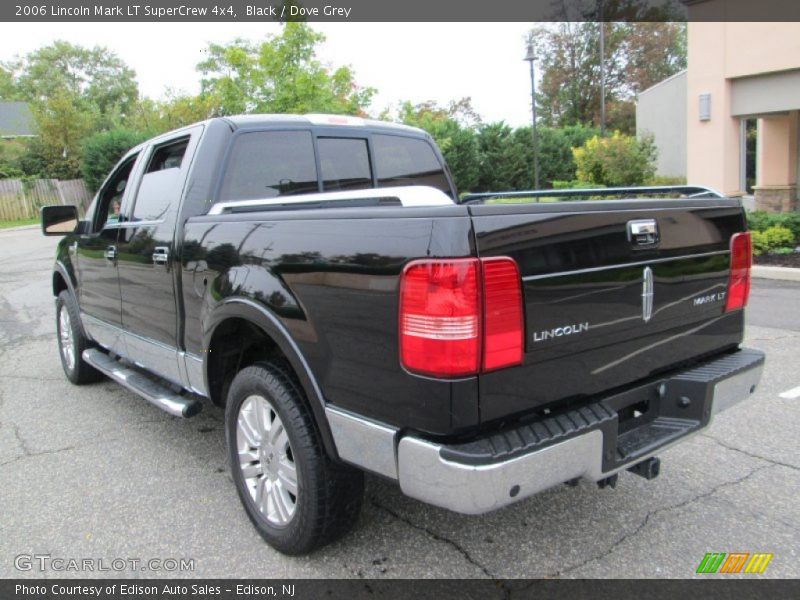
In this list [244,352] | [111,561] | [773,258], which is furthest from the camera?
[773,258]

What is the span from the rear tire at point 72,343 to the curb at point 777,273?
9.23 metres

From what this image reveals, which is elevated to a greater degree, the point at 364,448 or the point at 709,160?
the point at 709,160

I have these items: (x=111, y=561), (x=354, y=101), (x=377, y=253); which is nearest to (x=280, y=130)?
(x=377, y=253)

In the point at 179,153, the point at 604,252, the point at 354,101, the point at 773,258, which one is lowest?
the point at 773,258

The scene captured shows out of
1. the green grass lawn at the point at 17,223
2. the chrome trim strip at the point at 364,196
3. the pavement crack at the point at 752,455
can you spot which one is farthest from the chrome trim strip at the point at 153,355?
the green grass lawn at the point at 17,223

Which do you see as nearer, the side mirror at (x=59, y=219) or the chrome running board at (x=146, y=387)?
the chrome running board at (x=146, y=387)

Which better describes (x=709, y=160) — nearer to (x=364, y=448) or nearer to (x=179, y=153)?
(x=179, y=153)

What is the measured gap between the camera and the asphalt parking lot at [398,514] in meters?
2.77

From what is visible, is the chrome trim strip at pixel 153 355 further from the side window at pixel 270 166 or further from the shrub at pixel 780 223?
the shrub at pixel 780 223

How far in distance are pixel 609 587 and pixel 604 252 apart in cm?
137

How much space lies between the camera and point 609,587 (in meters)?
2.56

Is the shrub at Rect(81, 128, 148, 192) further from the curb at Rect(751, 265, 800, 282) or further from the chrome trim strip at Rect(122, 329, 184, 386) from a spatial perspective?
the chrome trim strip at Rect(122, 329, 184, 386)

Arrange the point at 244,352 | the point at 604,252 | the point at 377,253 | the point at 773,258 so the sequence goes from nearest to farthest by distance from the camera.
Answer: the point at 377,253
the point at 604,252
the point at 244,352
the point at 773,258

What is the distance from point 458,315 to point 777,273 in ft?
30.7
